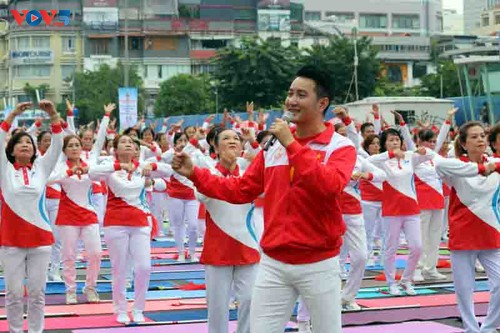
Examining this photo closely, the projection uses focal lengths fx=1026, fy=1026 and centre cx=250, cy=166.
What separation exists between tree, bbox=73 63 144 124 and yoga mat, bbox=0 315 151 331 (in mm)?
61241

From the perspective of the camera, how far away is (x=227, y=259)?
343 inches

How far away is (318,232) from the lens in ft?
21.0

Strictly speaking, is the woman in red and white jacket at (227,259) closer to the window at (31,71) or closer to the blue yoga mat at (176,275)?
the blue yoga mat at (176,275)

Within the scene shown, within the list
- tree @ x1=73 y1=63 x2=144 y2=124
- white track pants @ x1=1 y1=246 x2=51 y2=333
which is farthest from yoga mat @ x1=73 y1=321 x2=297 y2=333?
tree @ x1=73 y1=63 x2=144 y2=124

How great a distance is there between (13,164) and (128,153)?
5.45 feet

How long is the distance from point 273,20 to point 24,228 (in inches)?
3625

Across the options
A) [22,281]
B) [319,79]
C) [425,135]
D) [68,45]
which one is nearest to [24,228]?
[22,281]

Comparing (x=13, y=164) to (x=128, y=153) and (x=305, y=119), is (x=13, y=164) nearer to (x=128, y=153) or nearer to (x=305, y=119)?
(x=128, y=153)

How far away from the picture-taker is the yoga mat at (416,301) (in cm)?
1220

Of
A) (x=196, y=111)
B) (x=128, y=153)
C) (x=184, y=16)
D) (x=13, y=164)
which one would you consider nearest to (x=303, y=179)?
(x=13, y=164)

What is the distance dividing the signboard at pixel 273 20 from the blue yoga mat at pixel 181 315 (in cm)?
8959

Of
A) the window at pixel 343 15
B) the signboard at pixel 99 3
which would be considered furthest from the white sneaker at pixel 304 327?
the window at pixel 343 15

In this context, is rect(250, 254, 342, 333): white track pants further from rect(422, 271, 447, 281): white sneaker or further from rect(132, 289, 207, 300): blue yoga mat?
rect(422, 271, 447, 281): white sneaker

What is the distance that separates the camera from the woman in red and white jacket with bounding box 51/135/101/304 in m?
12.5
